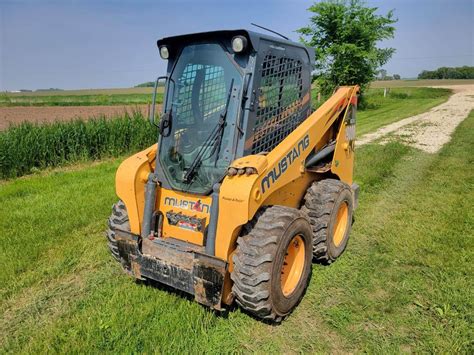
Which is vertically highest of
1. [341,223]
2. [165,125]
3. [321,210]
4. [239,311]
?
[165,125]

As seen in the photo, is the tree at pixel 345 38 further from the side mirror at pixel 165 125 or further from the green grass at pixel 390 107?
the side mirror at pixel 165 125

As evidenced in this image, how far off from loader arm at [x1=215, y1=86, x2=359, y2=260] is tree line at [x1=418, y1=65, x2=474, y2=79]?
371 feet

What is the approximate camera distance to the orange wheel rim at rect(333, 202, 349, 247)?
14.9 feet

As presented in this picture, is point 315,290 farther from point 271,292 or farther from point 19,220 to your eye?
point 19,220

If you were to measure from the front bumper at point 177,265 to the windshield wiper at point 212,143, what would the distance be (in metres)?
0.63

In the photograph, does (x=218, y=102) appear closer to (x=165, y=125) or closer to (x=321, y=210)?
(x=165, y=125)

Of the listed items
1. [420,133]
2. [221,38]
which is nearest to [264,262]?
[221,38]

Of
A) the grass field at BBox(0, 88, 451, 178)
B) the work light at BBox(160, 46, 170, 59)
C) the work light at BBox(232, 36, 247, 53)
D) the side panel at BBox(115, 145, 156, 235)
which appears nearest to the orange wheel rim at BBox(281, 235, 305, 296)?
A: the side panel at BBox(115, 145, 156, 235)

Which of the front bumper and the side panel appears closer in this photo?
the front bumper

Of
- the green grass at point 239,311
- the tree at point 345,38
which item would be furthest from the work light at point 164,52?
the tree at point 345,38

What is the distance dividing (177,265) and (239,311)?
73cm

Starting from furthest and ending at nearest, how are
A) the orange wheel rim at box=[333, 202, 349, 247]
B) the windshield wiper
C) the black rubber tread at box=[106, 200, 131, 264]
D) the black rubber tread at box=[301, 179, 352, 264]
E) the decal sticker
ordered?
the orange wheel rim at box=[333, 202, 349, 247]
the black rubber tread at box=[301, 179, 352, 264]
the black rubber tread at box=[106, 200, 131, 264]
the windshield wiper
the decal sticker

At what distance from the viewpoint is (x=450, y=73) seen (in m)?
102

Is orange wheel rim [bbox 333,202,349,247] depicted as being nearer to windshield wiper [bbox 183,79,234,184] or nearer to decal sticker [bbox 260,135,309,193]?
decal sticker [bbox 260,135,309,193]
